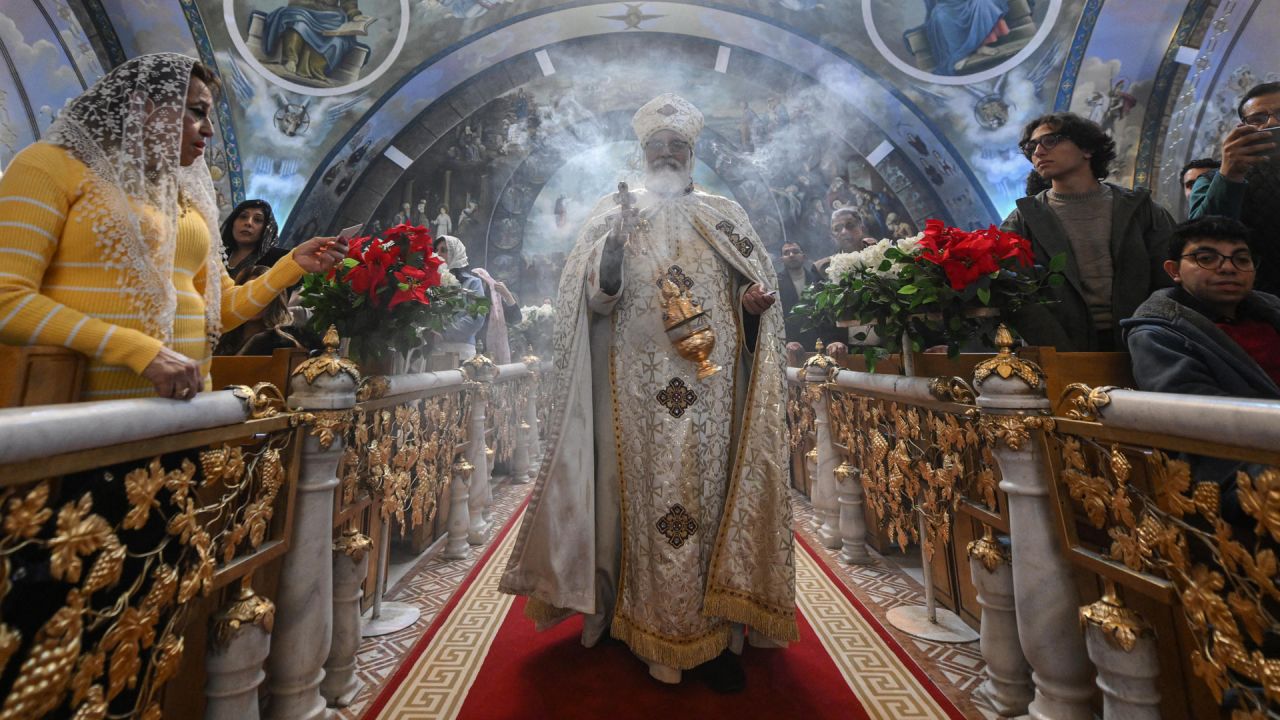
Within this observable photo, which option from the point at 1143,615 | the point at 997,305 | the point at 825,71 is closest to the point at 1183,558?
the point at 1143,615

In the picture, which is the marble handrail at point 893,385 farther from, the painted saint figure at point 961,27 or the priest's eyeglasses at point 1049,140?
the painted saint figure at point 961,27

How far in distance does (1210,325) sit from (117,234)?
10.7 feet

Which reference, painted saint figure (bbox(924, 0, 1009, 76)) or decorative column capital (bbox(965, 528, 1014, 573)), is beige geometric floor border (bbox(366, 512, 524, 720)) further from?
painted saint figure (bbox(924, 0, 1009, 76))

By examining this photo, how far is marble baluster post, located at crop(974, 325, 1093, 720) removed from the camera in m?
1.71

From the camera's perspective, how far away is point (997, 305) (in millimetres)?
2367

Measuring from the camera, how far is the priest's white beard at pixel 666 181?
8.35ft

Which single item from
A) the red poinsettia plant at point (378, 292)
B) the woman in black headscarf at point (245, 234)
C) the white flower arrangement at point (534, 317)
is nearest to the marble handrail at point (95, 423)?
the red poinsettia plant at point (378, 292)

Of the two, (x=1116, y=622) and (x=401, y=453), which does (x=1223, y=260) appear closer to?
(x=1116, y=622)

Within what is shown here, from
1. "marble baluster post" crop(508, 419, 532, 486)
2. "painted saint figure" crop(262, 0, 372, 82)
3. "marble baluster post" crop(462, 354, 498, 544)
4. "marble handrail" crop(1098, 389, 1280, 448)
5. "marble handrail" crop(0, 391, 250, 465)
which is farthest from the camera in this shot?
"painted saint figure" crop(262, 0, 372, 82)

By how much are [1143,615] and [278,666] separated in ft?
9.20

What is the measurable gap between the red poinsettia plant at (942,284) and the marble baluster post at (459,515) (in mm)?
2894

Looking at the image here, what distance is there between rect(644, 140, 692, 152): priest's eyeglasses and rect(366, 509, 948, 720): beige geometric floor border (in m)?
2.54

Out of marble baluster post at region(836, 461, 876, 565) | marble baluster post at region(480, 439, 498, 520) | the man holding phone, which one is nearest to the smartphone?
the man holding phone

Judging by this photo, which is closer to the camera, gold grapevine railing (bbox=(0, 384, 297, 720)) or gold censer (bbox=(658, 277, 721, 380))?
gold grapevine railing (bbox=(0, 384, 297, 720))
